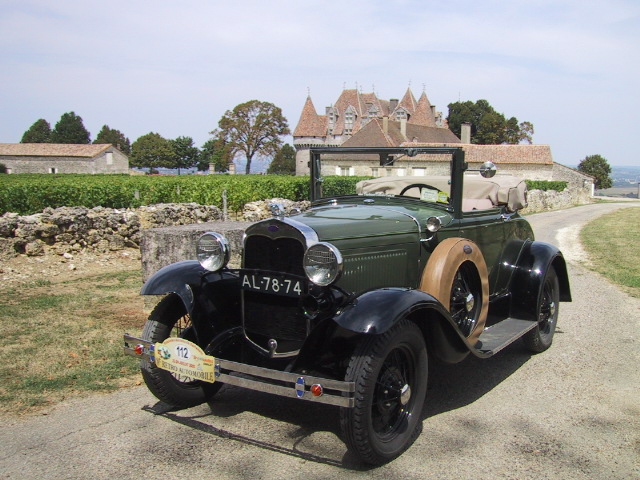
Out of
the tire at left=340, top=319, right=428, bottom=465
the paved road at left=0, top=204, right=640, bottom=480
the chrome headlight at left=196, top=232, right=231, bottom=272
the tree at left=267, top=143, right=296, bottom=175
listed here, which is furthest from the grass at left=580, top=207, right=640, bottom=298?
the tree at left=267, top=143, right=296, bottom=175

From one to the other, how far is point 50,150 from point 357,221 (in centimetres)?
7628

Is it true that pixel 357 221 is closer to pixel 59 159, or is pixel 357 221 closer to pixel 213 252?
pixel 213 252

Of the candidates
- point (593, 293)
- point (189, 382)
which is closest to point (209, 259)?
point (189, 382)

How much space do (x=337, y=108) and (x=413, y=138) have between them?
57.3ft

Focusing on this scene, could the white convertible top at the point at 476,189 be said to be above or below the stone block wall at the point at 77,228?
above

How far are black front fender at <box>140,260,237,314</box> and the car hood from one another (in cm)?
82

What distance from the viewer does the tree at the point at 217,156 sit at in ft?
281

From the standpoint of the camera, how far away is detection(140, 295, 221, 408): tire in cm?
425

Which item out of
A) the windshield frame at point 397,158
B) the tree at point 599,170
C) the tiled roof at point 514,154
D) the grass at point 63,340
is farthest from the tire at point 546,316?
the tree at point 599,170

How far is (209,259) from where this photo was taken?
445cm

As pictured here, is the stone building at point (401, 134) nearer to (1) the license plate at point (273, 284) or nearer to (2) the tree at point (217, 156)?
(2) the tree at point (217, 156)

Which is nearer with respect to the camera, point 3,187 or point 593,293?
point 593,293

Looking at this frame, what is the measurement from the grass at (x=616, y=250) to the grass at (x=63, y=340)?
7.61 meters

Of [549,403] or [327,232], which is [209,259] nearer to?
[327,232]
